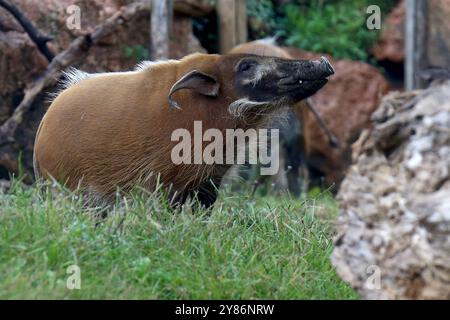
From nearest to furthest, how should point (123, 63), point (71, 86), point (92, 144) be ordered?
point (92, 144) < point (71, 86) < point (123, 63)

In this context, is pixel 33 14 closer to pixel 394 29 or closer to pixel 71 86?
pixel 71 86

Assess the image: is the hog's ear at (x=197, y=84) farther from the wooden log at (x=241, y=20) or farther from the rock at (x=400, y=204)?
the wooden log at (x=241, y=20)

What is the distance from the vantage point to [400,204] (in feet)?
13.9

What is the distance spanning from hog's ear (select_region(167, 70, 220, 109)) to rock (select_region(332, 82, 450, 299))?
204 centimetres

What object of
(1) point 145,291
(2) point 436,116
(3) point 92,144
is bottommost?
(1) point 145,291

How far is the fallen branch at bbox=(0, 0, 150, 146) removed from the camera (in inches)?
364

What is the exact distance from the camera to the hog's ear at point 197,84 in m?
6.32

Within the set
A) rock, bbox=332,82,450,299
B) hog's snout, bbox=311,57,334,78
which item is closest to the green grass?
rock, bbox=332,82,450,299

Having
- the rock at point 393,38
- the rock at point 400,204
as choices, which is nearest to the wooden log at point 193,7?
the rock at point 393,38

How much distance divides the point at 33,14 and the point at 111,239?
5.43 m

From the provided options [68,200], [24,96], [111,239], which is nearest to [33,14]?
[24,96]

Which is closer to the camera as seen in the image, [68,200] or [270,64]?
[68,200]

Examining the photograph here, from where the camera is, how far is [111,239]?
5.21 meters

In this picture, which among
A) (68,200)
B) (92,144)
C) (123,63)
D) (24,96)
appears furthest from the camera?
(123,63)
